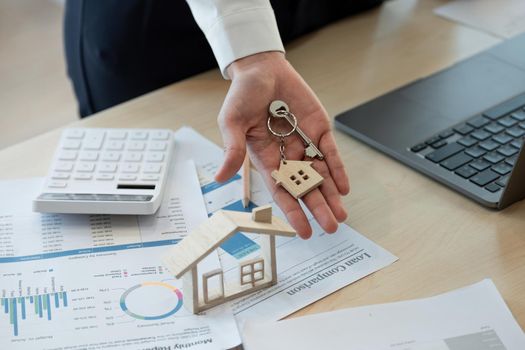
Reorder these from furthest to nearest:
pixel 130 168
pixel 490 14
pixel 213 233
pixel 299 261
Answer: pixel 490 14, pixel 130 168, pixel 299 261, pixel 213 233

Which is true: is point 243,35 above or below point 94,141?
above

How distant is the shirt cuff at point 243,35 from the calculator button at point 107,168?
0.21 meters

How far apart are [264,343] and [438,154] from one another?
40 cm

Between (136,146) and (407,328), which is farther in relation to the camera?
(136,146)

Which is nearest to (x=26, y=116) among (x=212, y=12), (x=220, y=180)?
(x=212, y=12)

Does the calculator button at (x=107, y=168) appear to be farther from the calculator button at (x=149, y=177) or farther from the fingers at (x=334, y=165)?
the fingers at (x=334, y=165)

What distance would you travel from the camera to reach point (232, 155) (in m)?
0.82

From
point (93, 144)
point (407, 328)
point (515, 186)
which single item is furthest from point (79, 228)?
point (515, 186)

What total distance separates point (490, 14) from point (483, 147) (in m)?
0.51

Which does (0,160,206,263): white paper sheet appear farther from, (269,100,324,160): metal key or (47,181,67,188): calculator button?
(269,100,324,160): metal key

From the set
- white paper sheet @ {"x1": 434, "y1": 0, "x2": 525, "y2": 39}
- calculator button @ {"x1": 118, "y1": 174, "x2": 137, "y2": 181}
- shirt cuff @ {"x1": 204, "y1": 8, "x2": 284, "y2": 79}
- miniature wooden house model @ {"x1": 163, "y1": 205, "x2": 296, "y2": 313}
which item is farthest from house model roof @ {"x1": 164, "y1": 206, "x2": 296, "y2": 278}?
white paper sheet @ {"x1": 434, "y1": 0, "x2": 525, "y2": 39}

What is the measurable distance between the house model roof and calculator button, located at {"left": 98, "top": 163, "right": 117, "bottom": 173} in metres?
0.23

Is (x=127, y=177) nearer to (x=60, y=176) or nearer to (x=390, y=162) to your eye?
(x=60, y=176)

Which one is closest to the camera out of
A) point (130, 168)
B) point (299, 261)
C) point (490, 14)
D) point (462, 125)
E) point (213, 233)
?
point (213, 233)
